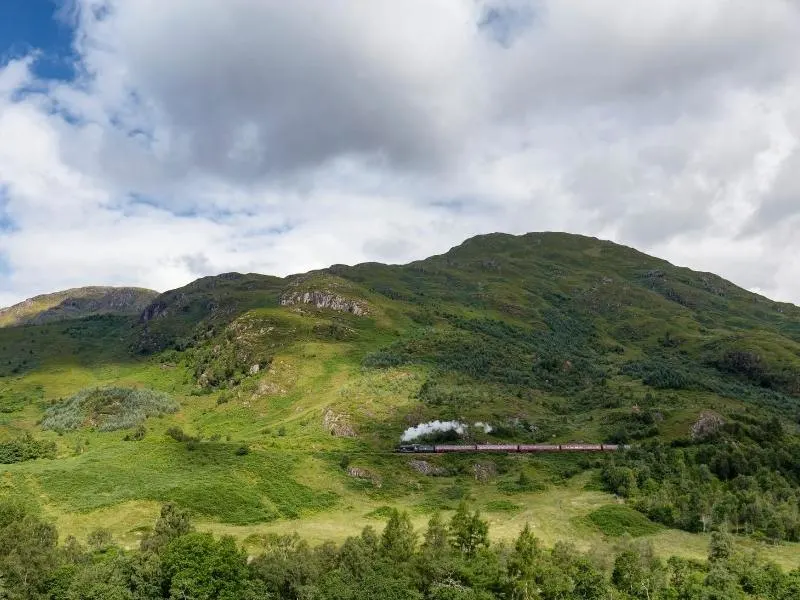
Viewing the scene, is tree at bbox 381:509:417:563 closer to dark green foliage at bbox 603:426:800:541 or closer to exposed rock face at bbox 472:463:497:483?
exposed rock face at bbox 472:463:497:483

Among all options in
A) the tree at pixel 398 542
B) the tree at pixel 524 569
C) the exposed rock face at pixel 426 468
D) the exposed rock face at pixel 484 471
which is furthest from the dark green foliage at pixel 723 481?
the tree at pixel 398 542

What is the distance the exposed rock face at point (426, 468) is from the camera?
98688 millimetres

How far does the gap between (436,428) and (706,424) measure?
5247 centimetres

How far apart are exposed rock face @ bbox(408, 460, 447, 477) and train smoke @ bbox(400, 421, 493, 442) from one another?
10.6 m

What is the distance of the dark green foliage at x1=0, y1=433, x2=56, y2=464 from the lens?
102 metres

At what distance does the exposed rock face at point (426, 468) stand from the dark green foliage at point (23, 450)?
67178 millimetres

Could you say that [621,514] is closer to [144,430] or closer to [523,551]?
[523,551]

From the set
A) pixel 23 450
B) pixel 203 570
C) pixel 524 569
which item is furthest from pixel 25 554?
pixel 23 450

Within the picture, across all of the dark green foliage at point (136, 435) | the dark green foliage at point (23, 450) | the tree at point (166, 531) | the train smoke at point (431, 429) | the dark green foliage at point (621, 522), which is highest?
the train smoke at point (431, 429)

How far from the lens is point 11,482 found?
3221 inches

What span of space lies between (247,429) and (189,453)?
3580 cm

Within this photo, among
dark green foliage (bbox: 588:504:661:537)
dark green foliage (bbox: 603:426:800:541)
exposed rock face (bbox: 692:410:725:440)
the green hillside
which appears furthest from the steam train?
dark green foliage (bbox: 588:504:661:537)

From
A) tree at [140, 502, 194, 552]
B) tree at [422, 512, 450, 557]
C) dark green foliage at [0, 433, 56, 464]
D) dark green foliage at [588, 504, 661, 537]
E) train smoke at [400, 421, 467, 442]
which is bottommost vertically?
dark green foliage at [588, 504, 661, 537]

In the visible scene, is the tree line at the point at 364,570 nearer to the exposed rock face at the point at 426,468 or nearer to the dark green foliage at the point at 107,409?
the exposed rock face at the point at 426,468
